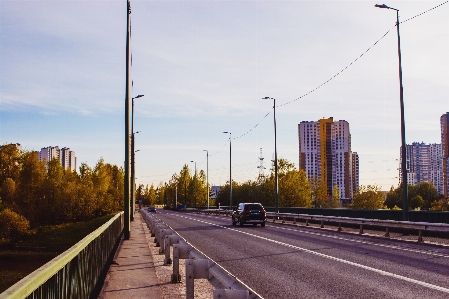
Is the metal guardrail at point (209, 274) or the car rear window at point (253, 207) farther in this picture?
the car rear window at point (253, 207)

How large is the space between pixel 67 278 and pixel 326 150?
175607 mm

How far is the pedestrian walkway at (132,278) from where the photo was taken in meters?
9.06

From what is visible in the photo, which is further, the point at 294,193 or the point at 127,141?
the point at 294,193

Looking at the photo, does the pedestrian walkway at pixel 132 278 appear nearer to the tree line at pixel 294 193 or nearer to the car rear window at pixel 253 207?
the car rear window at pixel 253 207

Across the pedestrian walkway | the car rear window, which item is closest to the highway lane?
the pedestrian walkway

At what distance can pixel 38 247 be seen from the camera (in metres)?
86.9

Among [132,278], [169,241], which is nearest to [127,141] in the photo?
[169,241]

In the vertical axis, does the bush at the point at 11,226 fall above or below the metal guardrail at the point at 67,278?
below

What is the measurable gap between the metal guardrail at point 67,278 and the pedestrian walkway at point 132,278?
1.13 feet

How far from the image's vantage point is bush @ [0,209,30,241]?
8631 centimetres

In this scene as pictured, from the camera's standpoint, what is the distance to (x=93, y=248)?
9.06 m

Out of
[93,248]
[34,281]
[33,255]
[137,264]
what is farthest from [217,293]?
[33,255]

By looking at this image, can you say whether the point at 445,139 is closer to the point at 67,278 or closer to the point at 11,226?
the point at 11,226

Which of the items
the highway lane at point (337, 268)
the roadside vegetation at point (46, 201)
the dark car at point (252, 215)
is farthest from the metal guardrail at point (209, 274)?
the roadside vegetation at point (46, 201)
